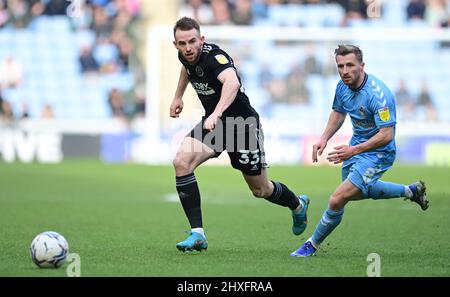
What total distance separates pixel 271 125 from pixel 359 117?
15.2 meters

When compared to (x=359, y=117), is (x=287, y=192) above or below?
below

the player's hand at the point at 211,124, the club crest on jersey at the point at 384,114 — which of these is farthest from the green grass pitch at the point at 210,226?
the club crest on jersey at the point at 384,114

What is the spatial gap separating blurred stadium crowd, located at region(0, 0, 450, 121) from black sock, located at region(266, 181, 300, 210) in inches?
603

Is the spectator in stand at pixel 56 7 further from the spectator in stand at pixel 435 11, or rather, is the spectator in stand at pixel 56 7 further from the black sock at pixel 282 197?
the black sock at pixel 282 197

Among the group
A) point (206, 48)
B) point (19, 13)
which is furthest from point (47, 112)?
point (206, 48)

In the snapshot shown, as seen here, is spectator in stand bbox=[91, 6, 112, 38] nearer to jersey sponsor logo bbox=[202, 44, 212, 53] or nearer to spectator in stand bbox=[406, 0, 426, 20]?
spectator in stand bbox=[406, 0, 426, 20]

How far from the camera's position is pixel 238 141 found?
9055 mm

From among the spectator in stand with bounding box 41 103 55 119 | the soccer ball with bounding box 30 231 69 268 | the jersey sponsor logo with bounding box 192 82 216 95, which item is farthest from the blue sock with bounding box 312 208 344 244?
the spectator in stand with bounding box 41 103 55 119

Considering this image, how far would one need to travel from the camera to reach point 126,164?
2369cm

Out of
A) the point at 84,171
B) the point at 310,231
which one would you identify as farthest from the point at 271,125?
the point at 310,231

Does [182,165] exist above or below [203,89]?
below

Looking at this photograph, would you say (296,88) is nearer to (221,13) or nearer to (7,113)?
(221,13)

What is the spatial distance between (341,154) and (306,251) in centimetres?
102
